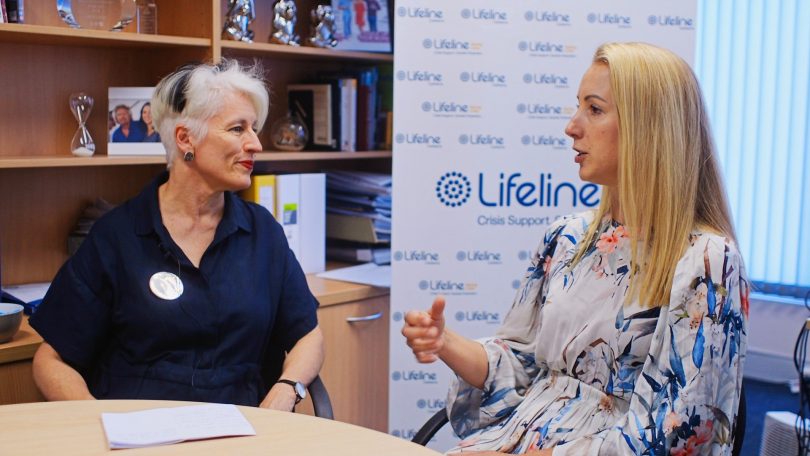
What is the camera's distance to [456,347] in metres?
2.00

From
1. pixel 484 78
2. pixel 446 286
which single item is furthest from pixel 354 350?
pixel 484 78

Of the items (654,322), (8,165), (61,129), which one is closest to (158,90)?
(8,165)

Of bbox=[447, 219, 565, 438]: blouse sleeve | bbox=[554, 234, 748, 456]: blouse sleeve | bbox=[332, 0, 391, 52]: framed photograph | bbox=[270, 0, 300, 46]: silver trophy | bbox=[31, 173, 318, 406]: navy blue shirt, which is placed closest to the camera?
bbox=[554, 234, 748, 456]: blouse sleeve

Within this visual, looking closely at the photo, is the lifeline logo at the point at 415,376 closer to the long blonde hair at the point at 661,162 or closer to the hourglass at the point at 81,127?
the hourglass at the point at 81,127

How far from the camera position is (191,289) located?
2248 mm

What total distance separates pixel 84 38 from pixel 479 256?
1.48 metres

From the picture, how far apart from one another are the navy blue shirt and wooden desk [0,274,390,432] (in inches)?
30.1

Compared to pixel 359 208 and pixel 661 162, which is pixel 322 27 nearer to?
pixel 359 208

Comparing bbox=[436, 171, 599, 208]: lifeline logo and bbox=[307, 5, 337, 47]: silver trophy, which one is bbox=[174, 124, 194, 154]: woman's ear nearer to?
bbox=[436, 171, 599, 208]: lifeline logo

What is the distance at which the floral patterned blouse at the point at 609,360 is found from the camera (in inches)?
66.4

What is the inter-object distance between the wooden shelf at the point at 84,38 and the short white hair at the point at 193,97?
459mm

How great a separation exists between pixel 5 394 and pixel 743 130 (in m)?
3.85

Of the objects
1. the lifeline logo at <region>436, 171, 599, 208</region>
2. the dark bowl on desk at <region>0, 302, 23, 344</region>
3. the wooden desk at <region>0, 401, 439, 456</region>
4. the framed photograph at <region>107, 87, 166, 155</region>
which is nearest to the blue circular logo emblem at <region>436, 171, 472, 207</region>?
the lifeline logo at <region>436, 171, 599, 208</region>

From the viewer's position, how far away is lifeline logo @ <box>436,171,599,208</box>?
311 cm
